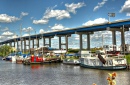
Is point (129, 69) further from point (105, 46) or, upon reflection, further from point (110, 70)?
point (105, 46)

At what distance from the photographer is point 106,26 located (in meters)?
128

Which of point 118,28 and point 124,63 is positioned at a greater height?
point 118,28

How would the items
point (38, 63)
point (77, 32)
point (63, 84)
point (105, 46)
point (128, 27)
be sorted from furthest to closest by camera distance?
point (77, 32) < point (128, 27) < point (38, 63) < point (105, 46) < point (63, 84)

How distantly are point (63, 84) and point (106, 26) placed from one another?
3413 inches

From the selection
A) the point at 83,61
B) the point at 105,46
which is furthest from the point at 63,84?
the point at 105,46

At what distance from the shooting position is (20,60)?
131 metres

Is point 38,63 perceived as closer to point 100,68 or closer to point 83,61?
point 83,61

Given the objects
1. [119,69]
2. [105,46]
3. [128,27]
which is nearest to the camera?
[119,69]

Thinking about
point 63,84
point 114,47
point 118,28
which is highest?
point 118,28

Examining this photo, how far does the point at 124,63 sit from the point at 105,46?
24344 millimetres

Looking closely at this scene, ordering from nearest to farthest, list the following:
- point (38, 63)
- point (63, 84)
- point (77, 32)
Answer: point (63, 84), point (38, 63), point (77, 32)

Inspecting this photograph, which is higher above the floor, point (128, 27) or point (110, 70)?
point (128, 27)

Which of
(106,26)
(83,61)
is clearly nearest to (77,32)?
(106,26)

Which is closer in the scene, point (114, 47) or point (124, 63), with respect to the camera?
point (124, 63)
